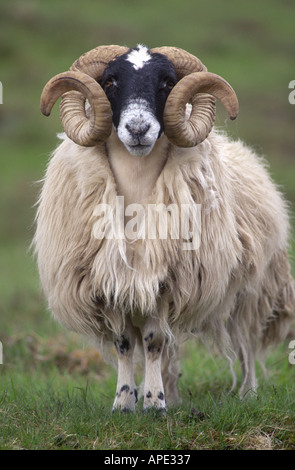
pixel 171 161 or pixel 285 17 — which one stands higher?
pixel 285 17

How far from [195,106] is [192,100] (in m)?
0.08

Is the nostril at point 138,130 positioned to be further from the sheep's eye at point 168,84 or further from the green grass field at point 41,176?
the green grass field at point 41,176

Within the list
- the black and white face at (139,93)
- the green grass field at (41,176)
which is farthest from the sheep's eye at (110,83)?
the green grass field at (41,176)

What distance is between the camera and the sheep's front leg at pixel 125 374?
4.89 metres

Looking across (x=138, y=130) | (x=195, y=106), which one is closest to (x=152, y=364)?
(x=138, y=130)

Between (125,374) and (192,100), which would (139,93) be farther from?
(125,374)

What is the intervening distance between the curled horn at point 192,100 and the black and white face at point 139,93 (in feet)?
0.29

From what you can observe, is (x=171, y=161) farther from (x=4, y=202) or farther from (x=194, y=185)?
(x=4, y=202)

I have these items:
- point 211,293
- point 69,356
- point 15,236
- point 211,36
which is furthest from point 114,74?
point 211,36

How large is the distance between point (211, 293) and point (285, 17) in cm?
2611

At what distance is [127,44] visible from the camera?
19.6 meters

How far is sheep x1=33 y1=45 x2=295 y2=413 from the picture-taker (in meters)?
4.70

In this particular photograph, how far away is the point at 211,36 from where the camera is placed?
26391mm

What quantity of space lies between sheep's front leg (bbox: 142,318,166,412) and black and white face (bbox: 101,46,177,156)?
1115mm
